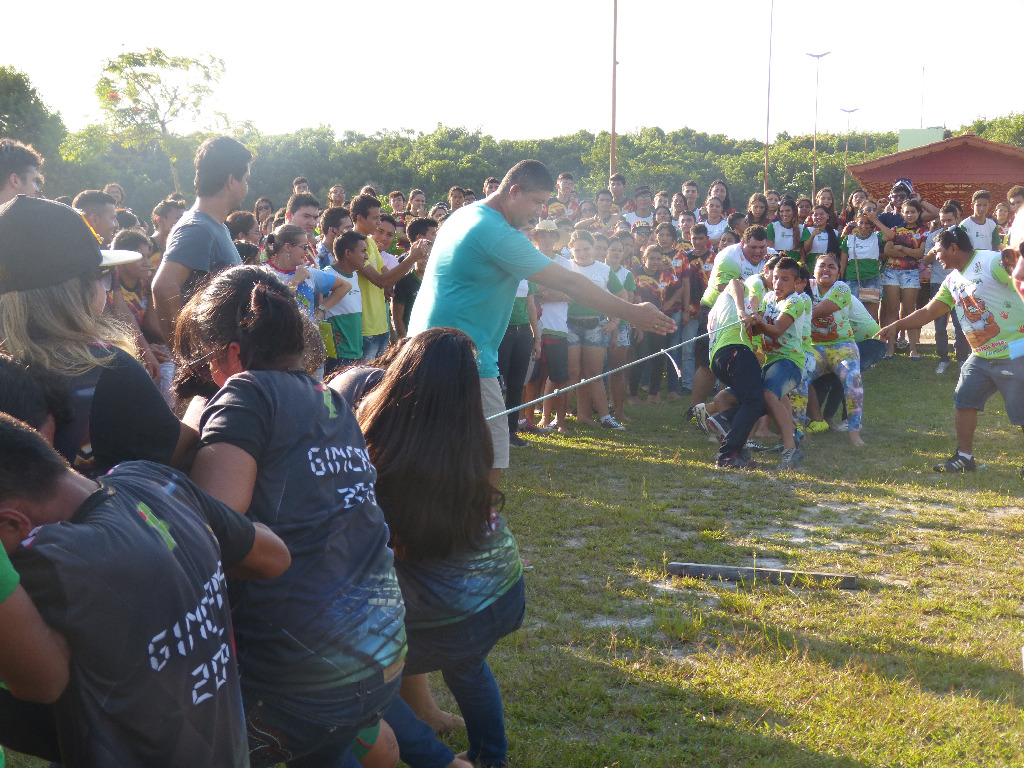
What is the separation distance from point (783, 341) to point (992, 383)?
1.65 m

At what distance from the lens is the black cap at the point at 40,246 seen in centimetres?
204

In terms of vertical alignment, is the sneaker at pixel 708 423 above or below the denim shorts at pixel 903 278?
below

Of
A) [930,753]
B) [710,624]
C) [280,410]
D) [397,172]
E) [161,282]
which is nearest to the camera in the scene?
[280,410]

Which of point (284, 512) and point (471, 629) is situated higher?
point (284, 512)

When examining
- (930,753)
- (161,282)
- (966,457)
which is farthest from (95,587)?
(966,457)

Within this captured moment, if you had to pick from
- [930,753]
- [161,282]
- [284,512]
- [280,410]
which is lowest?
[930,753]

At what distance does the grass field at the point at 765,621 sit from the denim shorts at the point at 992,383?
1.92 ft

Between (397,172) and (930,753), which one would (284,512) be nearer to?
(930,753)

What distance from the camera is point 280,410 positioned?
2.09 m

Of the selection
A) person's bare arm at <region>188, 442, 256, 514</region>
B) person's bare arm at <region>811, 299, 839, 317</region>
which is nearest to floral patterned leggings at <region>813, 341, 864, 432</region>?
person's bare arm at <region>811, 299, 839, 317</region>

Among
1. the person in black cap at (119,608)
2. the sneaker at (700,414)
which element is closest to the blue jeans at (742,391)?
the sneaker at (700,414)

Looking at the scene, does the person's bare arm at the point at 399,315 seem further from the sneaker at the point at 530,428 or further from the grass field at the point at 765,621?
the grass field at the point at 765,621

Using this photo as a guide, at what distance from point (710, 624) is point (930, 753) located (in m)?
1.17

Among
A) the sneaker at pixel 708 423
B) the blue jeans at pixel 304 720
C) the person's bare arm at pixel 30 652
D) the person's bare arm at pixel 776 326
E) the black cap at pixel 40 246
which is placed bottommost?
the sneaker at pixel 708 423
